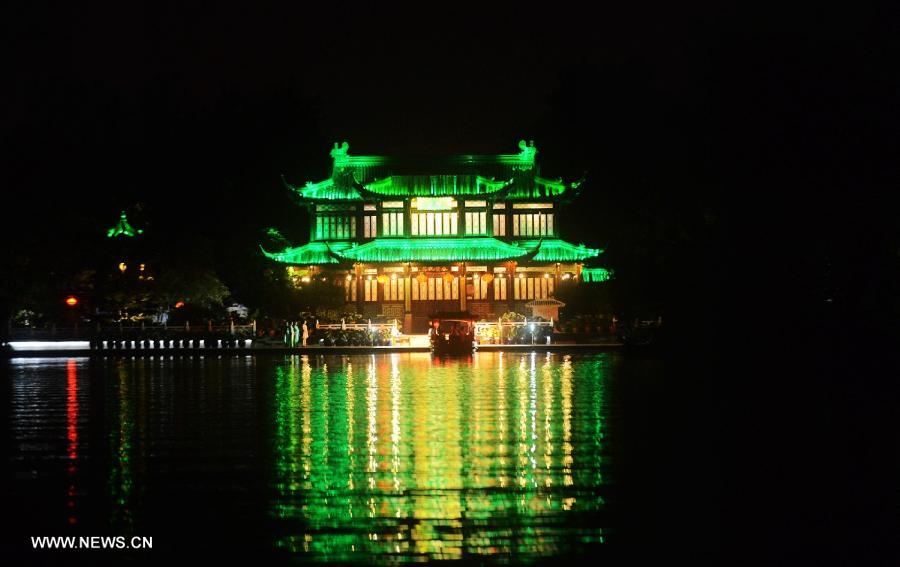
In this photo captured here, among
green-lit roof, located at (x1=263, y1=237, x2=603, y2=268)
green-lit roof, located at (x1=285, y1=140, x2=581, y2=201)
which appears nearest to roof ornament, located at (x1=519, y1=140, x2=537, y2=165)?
green-lit roof, located at (x1=285, y1=140, x2=581, y2=201)

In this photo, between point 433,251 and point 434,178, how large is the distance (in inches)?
196

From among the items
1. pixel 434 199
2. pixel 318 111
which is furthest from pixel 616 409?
pixel 318 111

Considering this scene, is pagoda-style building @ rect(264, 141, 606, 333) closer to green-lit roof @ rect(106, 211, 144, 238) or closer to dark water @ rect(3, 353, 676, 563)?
green-lit roof @ rect(106, 211, 144, 238)

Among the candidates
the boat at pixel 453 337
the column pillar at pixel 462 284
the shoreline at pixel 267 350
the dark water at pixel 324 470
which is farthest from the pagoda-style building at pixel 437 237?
the dark water at pixel 324 470

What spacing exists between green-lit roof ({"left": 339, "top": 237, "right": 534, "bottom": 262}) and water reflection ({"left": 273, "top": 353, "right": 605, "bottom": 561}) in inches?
1264

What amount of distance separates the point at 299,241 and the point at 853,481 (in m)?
57.1

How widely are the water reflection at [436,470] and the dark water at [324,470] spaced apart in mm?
31

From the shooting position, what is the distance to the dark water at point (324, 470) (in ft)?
31.3

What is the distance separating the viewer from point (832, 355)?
99.2ft

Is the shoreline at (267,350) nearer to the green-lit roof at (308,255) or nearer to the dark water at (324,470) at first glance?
the green-lit roof at (308,255)

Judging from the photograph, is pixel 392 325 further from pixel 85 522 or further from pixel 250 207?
pixel 85 522

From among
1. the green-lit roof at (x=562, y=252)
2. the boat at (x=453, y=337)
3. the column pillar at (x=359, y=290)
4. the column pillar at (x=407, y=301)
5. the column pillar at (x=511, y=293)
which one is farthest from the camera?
the column pillar at (x=511, y=293)

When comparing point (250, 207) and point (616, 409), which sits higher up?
point (250, 207)

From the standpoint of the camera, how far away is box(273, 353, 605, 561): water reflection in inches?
374
